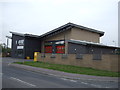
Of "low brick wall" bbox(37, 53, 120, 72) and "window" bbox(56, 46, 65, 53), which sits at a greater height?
"window" bbox(56, 46, 65, 53)

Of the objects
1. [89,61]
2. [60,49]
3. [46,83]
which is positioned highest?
[60,49]

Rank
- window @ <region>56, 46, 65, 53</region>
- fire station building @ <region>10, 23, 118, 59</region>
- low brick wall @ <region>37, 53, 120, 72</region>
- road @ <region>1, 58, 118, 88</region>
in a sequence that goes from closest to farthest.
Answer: road @ <region>1, 58, 118, 88</region>, low brick wall @ <region>37, 53, 120, 72</region>, fire station building @ <region>10, 23, 118, 59</region>, window @ <region>56, 46, 65, 53</region>

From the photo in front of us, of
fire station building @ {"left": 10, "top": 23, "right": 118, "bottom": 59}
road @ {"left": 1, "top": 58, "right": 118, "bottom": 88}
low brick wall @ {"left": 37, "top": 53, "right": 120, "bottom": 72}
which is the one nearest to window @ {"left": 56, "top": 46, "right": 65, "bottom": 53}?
fire station building @ {"left": 10, "top": 23, "right": 118, "bottom": 59}

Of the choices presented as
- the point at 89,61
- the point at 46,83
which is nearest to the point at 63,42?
the point at 89,61

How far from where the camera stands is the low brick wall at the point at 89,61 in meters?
16.9

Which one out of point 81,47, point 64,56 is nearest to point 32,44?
point 81,47

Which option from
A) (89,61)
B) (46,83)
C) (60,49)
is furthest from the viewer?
(60,49)

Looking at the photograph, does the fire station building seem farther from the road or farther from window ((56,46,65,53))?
the road

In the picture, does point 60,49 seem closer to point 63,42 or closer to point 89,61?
point 63,42

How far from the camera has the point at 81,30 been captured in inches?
1411

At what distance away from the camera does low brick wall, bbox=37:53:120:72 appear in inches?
664

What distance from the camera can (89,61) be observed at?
19078 mm

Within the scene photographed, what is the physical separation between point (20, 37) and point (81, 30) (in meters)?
17.1

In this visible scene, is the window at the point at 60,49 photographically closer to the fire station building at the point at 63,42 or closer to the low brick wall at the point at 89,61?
the fire station building at the point at 63,42
